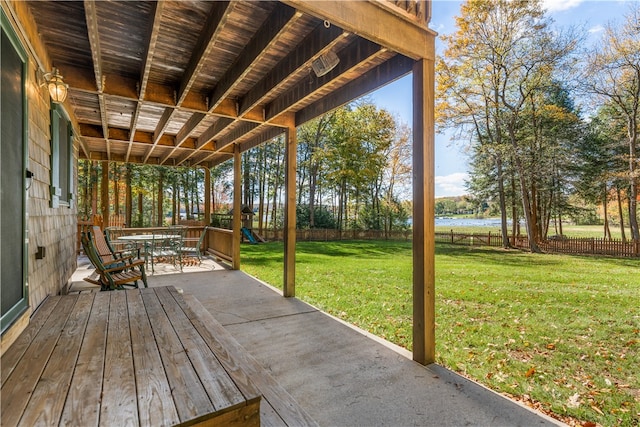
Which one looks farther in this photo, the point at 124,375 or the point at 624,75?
the point at 624,75

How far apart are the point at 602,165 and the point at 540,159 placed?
339 cm

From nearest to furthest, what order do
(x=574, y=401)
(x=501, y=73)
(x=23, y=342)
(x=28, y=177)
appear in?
(x=23, y=342) < (x=28, y=177) < (x=574, y=401) < (x=501, y=73)

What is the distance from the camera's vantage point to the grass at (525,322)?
99.5 inches

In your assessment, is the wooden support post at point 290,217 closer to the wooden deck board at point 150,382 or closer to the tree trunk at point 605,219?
the wooden deck board at point 150,382

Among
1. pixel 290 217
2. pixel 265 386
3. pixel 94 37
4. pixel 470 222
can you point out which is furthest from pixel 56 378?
pixel 470 222

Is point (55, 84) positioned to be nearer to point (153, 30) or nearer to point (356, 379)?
point (153, 30)

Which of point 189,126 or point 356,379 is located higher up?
point 189,126

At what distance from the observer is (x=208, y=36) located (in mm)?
2523

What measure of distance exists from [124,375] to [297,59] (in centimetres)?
283

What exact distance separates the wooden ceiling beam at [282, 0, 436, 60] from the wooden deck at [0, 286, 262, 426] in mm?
2041

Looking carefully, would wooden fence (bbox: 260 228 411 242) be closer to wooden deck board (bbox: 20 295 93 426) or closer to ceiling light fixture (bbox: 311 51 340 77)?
ceiling light fixture (bbox: 311 51 340 77)

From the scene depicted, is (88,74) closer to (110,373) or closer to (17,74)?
(17,74)

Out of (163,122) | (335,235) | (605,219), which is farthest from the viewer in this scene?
(605,219)

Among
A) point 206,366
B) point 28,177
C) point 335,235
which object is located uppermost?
point 28,177
